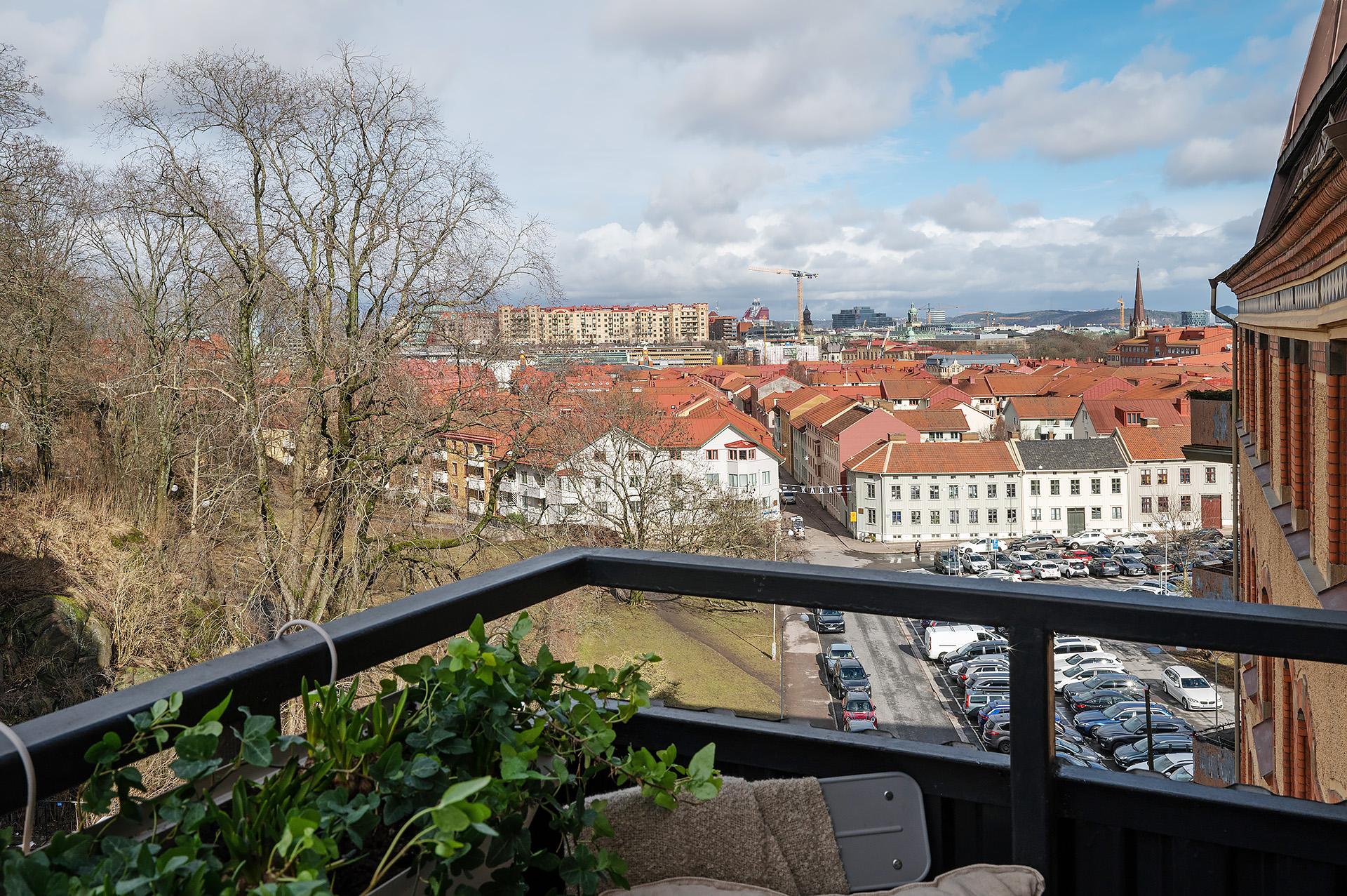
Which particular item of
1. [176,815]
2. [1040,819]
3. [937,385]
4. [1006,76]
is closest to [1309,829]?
[1040,819]

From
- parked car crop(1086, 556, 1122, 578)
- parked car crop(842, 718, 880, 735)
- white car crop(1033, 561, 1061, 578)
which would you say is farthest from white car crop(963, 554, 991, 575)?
parked car crop(842, 718, 880, 735)

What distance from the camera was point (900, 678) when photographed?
10.8ft

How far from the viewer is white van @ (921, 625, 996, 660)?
137 centimetres

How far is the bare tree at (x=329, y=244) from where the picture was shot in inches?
403

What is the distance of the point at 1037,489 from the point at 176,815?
44.8 metres

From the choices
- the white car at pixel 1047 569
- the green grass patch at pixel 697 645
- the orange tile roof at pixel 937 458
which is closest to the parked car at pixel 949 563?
the white car at pixel 1047 569

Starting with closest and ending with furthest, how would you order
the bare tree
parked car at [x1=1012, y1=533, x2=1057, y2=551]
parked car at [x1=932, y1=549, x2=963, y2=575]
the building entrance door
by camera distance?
1. the bare tree
2. parked car at [x1=932, y1=549, x2=963, y2=575]
3. parked car at [x1=1012, y1=533, x2=1057, y2=551]
4. the building entrance door

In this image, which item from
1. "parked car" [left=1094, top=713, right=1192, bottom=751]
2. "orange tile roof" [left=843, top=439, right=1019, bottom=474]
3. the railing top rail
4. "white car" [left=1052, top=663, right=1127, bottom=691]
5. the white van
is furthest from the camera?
"orange tile roof" [left=843, top=439, right=1019, bottom=474]

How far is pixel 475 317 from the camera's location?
10680mm

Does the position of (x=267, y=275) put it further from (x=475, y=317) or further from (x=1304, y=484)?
(x=1304, y=484)

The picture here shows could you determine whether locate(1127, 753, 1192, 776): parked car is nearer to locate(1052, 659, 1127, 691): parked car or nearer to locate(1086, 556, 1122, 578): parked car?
locate(1052, 659, 1127, 691): parked car

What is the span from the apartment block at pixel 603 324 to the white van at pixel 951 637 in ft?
20.8

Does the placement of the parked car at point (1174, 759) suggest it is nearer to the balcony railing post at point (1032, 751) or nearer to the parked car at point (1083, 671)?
the parked car at point (1083, 671)

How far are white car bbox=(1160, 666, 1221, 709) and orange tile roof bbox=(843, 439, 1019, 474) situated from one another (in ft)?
96.8
